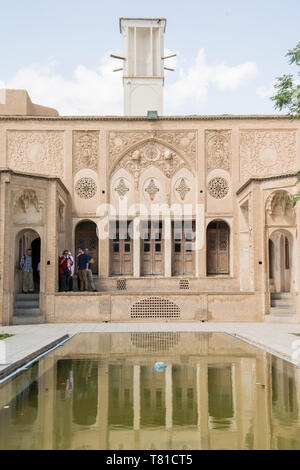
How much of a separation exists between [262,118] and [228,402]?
46.0 ft

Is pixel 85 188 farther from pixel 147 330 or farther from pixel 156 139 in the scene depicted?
pixel 147 330

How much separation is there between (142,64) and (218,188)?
739cm

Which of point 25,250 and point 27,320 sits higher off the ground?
point 25,250

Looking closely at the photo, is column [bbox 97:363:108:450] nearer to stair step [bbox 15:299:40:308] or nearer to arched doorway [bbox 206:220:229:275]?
stair step [bbox 15:299:40:308]

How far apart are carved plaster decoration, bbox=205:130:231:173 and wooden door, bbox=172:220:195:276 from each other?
7.39 feet

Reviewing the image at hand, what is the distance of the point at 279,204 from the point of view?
45.8ft

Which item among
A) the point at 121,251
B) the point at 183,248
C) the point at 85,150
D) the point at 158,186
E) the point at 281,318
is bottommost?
the point at 281,318

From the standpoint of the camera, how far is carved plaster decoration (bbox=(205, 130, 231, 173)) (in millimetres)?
17391

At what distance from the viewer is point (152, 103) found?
20344mm

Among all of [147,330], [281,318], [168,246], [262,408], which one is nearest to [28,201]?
[147,330]

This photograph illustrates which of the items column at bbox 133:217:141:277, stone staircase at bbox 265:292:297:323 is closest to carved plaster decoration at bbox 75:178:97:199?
column at bbox 133:217:141:277

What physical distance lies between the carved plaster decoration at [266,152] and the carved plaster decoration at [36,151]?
265 inches

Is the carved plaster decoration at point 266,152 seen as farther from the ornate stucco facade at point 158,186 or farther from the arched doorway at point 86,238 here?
the arched doorway at point 86,238

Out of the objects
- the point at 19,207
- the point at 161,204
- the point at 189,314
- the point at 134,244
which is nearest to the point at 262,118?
the point at 161,204
